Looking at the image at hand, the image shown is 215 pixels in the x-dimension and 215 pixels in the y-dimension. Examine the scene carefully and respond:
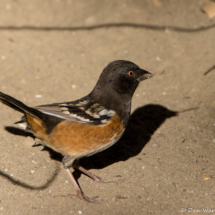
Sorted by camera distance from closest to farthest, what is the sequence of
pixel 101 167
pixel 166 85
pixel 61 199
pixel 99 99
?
pixel 61 199 → pixel 99 99 → pixel 101 167 → pixel 166 85

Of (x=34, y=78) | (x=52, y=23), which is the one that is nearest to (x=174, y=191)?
(x=34, y=78)

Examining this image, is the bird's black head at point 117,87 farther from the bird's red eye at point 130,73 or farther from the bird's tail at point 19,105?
the bird's tail at point 19,105

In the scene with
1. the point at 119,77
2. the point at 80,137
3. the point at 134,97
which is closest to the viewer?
the point at 80,137

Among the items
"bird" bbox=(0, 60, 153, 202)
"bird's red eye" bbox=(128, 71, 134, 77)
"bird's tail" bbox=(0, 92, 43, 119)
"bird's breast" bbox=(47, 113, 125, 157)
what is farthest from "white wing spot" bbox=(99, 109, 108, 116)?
"bird's tail" bbox=(0, 92, 43, 119)

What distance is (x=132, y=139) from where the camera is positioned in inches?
178

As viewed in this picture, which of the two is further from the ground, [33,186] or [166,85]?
[166,85]

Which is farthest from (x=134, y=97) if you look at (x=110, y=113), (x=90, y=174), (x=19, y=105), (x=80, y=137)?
(x=19, y=105)

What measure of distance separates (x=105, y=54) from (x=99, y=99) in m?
2.56

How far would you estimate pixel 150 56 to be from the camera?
6.00 metres

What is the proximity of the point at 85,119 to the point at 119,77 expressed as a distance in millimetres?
671

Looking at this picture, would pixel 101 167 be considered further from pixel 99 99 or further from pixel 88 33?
pixel 88 33

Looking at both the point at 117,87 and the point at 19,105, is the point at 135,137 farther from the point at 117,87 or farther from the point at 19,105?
the point at 19,105

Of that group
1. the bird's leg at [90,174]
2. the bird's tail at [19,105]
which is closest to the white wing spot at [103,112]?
the bird's tail at [19,105]

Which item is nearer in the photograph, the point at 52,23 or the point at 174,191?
the point at 174,191
